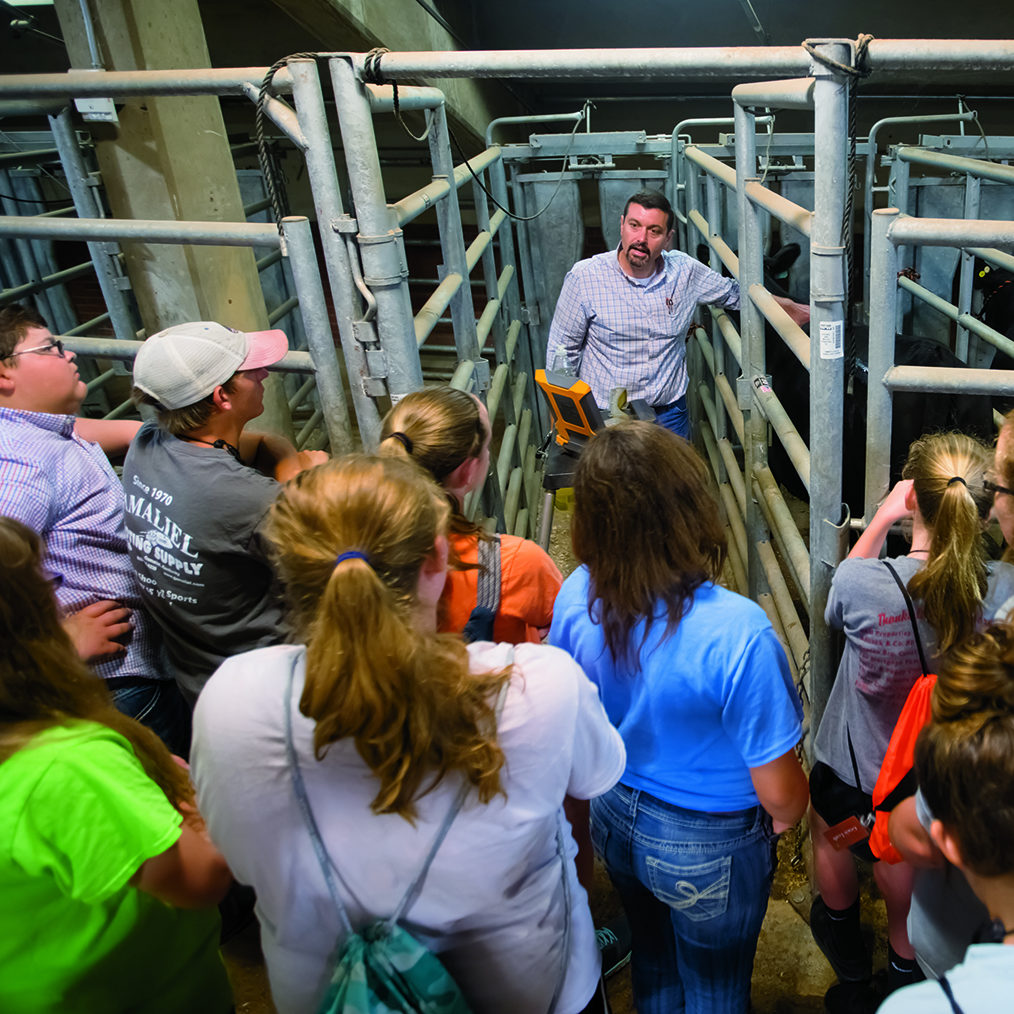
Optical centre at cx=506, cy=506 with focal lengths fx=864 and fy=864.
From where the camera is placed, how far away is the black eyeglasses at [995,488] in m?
1.27

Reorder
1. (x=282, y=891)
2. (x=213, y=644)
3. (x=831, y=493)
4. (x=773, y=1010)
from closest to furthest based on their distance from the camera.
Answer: (x=282, y=891)
(x=213, y=644)
(x=831, y=493)
(x=773, y=1010)

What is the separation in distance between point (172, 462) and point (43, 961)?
0.79 m

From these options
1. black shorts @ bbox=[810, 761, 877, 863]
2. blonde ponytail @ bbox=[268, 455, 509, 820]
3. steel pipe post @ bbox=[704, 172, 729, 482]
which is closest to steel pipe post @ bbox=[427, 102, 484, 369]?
steel pipe post @ bbox=[704, 172, 729, 482]

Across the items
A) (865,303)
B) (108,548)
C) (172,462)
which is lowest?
(865,303)

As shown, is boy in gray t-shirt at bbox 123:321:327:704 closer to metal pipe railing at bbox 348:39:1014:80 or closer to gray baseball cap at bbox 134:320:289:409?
gray baseball cap at bbox 134:320:289:409

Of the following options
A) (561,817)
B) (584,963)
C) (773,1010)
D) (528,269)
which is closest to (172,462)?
(561,817)

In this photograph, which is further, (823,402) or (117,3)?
(117,3)

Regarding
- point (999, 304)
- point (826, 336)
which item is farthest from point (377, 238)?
point (999, 304)

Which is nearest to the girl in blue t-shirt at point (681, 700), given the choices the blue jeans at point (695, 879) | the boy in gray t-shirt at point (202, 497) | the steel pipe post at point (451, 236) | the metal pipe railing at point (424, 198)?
the blue jeans at point (695, 879)

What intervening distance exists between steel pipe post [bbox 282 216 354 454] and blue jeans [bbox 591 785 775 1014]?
0.99 m

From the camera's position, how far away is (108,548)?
5.50ft

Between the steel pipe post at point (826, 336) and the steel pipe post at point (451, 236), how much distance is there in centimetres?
106

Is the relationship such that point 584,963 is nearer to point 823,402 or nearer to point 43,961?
point 43,961

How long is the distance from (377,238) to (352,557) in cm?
101
